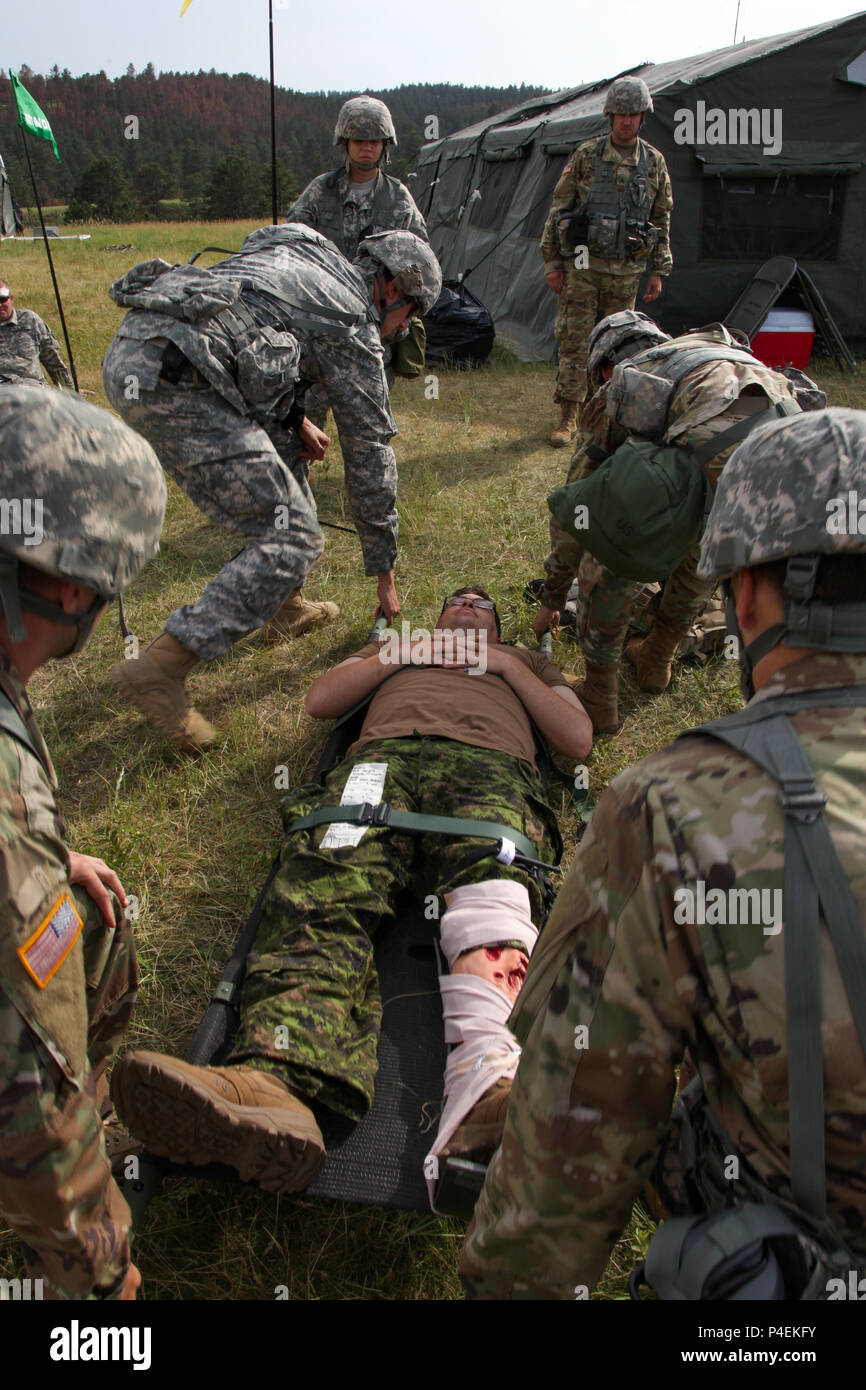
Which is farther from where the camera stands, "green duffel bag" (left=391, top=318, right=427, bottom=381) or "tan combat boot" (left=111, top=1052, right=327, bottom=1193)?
"green duffel bag" (left=391, top=318, right=427, bottom=381)

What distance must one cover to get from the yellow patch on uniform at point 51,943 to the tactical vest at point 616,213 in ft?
20.9

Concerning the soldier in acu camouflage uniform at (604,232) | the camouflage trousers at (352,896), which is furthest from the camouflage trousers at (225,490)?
the soldier in acu camouflage uniform at (604,232)

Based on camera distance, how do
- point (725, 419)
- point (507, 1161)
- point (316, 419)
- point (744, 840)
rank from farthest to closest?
1. point (316, 419)
2. point (725, 419)
3. point (507, 1161)
4. point (744, 840)

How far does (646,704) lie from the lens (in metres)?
3.72

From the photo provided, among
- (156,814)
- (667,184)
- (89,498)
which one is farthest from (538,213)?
(89,498)

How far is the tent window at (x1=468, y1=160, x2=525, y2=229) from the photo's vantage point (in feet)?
32.2

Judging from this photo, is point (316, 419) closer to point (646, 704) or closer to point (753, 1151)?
point (646, 704)

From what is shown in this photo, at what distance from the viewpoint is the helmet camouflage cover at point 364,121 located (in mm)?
4316

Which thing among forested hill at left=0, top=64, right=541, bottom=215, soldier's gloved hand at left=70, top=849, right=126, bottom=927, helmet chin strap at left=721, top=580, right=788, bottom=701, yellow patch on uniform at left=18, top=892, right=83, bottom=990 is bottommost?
soldier's gloved hand at left=70, top=849, right=126, bottom=927

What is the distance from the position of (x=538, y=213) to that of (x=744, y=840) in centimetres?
984

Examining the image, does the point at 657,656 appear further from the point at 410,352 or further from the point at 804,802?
the point at 804,802

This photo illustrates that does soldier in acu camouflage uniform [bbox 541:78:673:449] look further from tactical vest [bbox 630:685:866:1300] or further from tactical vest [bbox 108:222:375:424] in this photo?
tactical vest [bbox 630:685:866:1300]

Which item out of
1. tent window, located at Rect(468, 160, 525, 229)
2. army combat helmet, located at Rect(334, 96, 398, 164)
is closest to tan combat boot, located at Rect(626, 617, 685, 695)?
army combat helmet, located at Rect(334, 96, 398, 164)

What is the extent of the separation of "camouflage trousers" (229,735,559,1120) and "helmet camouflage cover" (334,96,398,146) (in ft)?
11.2
